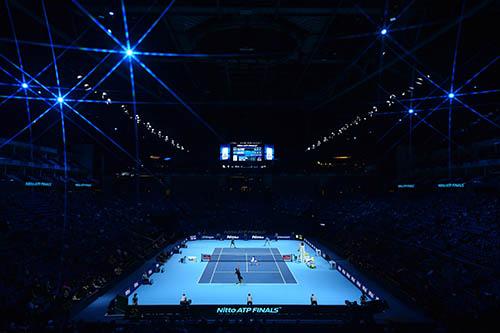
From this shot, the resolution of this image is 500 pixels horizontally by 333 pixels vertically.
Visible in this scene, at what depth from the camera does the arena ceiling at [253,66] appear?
1611 centimetres

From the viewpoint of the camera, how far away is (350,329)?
12539 mm

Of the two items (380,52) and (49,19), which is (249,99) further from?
(49,19)

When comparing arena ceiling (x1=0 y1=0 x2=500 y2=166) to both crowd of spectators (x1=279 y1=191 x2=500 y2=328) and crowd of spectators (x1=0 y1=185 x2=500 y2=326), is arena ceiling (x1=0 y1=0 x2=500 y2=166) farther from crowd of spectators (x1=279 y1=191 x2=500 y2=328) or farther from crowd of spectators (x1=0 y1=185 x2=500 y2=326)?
crowd of spectators (x1=279 y1=191 x2=500 y2=328)

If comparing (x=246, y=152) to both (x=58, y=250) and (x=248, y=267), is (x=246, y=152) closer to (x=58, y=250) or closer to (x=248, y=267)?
(x=248, y=267)

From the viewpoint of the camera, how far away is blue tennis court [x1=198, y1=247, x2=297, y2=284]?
22.8 m

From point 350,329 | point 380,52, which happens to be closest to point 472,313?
point 350,329

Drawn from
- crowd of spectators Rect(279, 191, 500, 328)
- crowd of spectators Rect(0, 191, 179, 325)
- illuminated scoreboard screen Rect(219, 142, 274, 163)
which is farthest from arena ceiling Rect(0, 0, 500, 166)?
crowd of spectators Rect(0, 191, 179, 325)

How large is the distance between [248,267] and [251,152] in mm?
14089

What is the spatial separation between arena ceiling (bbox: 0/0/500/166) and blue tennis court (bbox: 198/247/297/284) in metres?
13.6

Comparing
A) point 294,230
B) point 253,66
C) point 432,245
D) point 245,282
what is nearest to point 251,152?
point 294,230

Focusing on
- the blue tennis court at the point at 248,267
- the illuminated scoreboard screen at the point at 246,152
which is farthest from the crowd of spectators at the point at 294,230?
the illuminated scoreboard screen at the point at 246,152

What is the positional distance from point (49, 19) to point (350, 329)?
1801 cm

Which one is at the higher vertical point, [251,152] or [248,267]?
[251,152]

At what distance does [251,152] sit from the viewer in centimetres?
3731
